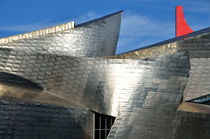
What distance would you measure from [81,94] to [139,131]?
3.01m

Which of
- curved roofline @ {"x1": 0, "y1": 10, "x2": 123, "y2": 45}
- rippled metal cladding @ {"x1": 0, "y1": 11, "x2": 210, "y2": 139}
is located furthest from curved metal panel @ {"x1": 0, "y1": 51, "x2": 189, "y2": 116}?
curved roofline @ {"x1": 0, "y1": 10, "x2": 123, "y2": 45}

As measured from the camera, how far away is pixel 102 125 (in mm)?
14789

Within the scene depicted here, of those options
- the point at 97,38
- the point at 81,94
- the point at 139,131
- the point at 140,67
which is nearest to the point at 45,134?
the point at 81,94

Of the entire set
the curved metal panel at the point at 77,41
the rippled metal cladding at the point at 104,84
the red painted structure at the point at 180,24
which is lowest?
the rippled metal cladding at the point at 104,84

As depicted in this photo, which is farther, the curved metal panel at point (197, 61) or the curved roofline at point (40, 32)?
the curved metal panel at point (197, 61)

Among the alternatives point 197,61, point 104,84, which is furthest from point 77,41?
point 197,61

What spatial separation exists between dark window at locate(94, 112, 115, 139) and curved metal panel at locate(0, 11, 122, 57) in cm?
328

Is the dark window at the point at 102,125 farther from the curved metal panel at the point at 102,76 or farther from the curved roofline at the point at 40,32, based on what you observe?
the curved roofline at the point at 40,32

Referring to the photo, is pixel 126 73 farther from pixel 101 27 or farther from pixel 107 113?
pixel 101 27

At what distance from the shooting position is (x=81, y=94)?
46.1ft

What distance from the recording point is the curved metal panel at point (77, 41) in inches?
558

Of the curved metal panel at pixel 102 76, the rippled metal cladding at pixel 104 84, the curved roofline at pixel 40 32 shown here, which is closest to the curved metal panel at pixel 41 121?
the rippled metal cladding at pixel 104 84

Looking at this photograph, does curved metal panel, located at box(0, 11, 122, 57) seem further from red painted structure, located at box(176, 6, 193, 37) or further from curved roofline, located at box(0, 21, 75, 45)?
red painted structure, located at box(176, 6, 193, 37)

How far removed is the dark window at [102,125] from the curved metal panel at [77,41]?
3279 mm
